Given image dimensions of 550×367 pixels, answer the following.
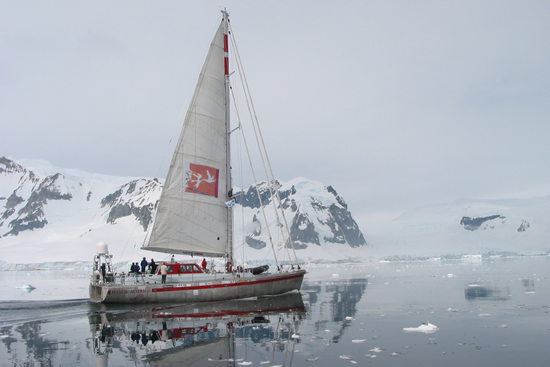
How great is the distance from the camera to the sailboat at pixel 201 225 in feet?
84.6

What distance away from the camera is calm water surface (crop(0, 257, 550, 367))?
1185cm

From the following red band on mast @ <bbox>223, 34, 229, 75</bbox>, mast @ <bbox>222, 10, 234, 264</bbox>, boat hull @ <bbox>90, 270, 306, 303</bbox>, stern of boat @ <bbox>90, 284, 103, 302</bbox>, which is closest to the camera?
boat hull @ <bbox>90, 270, 306, 303</bbox>

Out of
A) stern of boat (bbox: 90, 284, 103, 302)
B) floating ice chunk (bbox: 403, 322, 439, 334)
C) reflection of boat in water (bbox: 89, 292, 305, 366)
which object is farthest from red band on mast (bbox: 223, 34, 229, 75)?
floating ice chunk (bbox: 403, 322, 439, 334)

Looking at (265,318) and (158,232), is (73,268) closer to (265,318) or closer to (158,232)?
(158,232)

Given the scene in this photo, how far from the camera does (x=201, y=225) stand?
28422mm

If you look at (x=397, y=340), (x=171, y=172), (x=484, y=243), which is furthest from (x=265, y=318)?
(x=484, y=243)

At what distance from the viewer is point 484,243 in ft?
566

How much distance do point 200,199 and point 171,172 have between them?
262 cm

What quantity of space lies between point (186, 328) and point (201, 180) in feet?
44.6

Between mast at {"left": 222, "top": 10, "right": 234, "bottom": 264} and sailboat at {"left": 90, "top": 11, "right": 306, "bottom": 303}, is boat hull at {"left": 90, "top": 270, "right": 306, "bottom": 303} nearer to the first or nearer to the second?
sailboat at {"left": 90, "top": 11, "right": 306, "bottom": 303}

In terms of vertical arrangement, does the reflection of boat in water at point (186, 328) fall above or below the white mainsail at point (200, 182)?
below

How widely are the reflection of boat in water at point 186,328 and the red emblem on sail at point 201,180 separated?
7482 millimetres

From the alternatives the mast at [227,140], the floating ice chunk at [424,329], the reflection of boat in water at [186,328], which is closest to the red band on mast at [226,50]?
the mast at [227,140]

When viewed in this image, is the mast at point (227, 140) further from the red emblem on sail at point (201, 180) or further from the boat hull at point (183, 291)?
the boat hull at point (183, 291)
